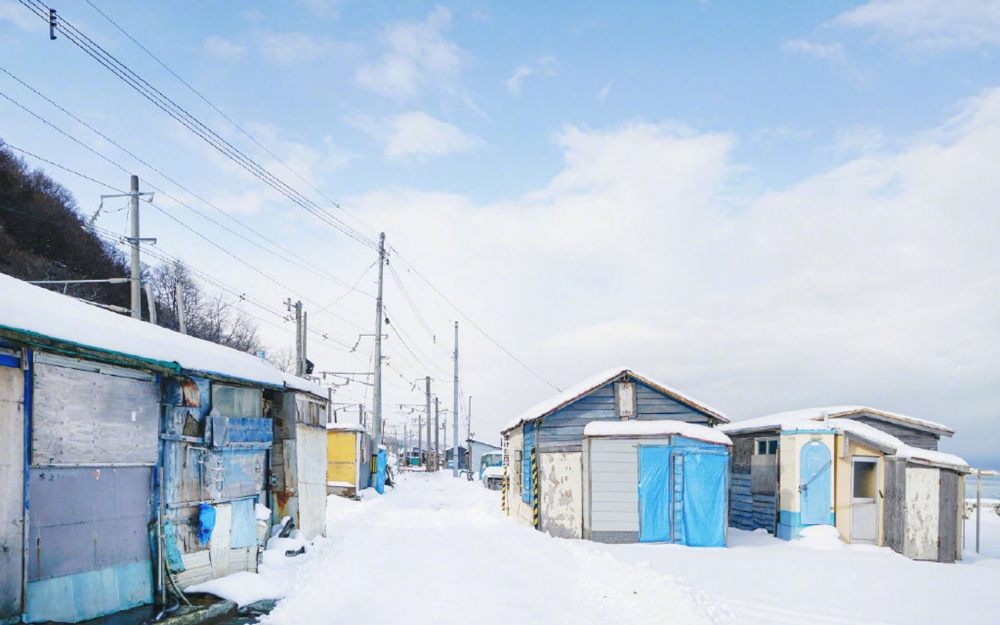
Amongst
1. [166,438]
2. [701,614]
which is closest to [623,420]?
[701,614]

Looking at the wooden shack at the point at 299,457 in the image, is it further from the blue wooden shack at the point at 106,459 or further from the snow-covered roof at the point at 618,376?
the snow-covered roof at the point at 618,376

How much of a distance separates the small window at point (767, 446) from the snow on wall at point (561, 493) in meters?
6.01

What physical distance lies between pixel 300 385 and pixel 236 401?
243 centimetres

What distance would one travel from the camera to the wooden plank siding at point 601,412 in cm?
1998

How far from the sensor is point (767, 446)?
20812 mm

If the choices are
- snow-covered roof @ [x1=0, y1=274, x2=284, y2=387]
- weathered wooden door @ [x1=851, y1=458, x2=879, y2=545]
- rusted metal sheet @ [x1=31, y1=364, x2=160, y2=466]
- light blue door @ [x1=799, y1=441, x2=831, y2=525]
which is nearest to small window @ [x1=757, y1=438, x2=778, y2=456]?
light blue door @ [x1=799, y1=441, x2=831, y2=525]

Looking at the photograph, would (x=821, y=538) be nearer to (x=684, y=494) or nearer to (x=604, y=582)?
(x=684, y=494)

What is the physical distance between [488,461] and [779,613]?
54.5m

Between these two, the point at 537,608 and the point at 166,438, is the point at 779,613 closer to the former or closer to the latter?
the point at 537,608

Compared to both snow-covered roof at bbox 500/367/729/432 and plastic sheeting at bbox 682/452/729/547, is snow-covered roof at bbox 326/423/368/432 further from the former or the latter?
plastic sheeting at bbox 682/452/729/547

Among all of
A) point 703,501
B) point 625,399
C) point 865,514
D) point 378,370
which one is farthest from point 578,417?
point 378,370

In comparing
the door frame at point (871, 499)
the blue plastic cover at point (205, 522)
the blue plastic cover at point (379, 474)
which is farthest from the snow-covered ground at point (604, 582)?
the blue plastic cover at point (379, 474)

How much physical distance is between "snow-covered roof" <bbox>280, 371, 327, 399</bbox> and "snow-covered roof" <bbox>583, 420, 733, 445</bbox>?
721 cm

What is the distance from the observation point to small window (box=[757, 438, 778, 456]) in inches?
801
